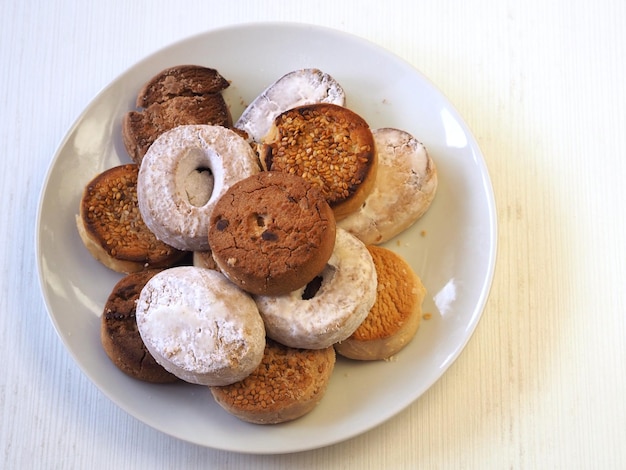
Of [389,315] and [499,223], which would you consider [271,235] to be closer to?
[389,315]

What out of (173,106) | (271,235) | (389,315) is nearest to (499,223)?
(389,315)

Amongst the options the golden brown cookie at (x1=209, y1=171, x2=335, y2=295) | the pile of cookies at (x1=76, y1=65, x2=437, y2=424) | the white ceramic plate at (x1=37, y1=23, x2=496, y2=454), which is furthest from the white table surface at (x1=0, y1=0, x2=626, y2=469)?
the golden brown cookie at (x1=209, y1=171, x2=335, y2=295)

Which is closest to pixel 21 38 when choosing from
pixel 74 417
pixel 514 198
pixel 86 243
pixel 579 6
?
pixel 86 243

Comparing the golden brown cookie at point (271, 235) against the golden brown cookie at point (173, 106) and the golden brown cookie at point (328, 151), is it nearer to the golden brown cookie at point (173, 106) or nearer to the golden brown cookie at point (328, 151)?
the golden brown cookie at point (328, 151)

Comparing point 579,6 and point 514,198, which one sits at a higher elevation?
point 579,6

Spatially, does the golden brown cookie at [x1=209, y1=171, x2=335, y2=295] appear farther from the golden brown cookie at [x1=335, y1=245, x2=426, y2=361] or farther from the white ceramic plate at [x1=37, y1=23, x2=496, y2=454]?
the white ceramic plate at [x1=37, y1=23, x2=496, y2=454]

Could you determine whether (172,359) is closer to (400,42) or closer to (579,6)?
(400,42)

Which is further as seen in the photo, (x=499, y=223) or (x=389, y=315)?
(x=499, y=223)
